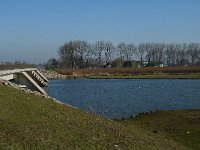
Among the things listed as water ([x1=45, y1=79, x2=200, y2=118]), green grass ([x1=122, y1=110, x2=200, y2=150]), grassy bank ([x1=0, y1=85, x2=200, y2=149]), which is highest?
grassy bank ([x1=0, y1=85, x2=200, y2=149])

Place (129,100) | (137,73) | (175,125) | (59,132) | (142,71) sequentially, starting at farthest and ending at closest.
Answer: (142,71) → (137,73) → (129,100) → (175,125) → (59,132)

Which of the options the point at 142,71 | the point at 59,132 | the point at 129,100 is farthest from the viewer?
the point at 142,71

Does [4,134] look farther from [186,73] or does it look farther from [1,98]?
[186,73]

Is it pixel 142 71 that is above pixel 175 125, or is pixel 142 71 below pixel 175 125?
above

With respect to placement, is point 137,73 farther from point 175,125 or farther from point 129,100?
point 175,125

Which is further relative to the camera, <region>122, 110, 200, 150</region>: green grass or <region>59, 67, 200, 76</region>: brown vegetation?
<region>59, 67, 200, 76</region>: brown vegetation

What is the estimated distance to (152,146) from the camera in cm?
1934

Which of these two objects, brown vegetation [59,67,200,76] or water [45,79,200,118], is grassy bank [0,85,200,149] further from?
brown vegetation [59,67,200,76]

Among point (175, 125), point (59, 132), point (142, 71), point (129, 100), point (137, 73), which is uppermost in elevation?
point (59, 132)

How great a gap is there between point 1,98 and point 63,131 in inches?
237

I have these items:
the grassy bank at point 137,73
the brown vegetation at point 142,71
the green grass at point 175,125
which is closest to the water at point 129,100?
the green grass at point 175,125

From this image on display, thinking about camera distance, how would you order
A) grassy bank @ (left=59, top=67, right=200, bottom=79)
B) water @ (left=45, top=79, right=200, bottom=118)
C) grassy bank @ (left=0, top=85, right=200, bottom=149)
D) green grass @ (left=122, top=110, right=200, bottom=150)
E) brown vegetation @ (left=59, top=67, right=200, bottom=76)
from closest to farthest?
grassy bank @ (left=0, top=85, right=200, bottom=149)
green grass @ (left=122, top=110, right=200, bottom=150)
water @ (left=45, top=79, right=200, bottom=118)
grassy bank @ (left=59, top=67, right=200, bottom=79)
brown vegetation @ (left=59, top=67, right=200, bottom=76)

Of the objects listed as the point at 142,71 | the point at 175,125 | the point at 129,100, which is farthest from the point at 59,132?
the point at 142,71

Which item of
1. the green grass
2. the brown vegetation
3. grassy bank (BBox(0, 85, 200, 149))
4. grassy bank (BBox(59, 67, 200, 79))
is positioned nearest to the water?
the green grass
